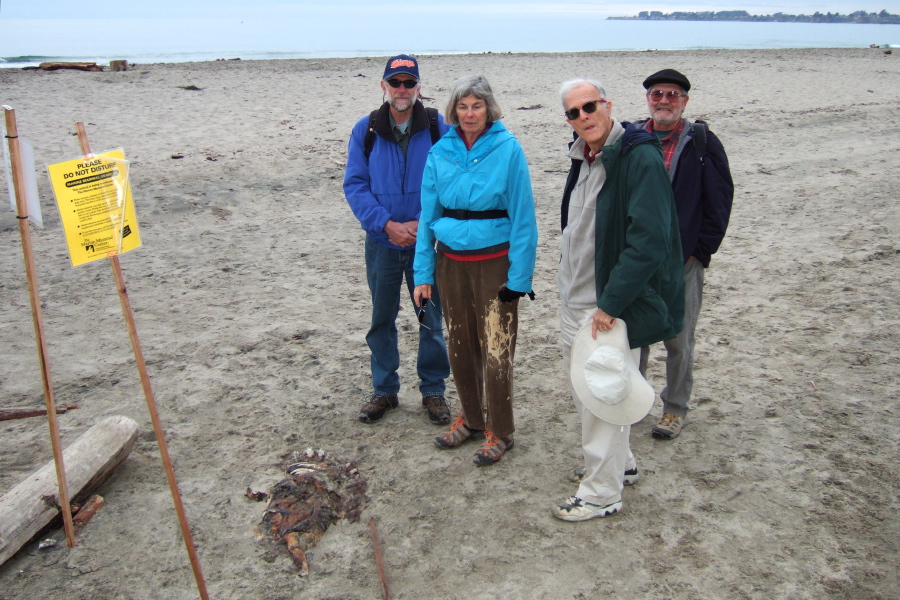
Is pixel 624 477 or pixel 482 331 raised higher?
pixel 482 331

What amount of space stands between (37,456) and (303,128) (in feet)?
31.6

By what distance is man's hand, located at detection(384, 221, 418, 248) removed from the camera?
3.75 m

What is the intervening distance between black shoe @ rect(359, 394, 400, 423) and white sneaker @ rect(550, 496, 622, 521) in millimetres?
1350

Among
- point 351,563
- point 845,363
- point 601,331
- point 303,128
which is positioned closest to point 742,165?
point 845,363

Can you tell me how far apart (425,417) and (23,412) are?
247 cm

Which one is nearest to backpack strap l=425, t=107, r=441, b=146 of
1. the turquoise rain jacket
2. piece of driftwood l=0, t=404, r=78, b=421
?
the turquoise rain jacket

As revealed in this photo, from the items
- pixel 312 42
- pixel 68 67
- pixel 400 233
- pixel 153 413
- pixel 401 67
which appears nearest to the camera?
pixel 153 413

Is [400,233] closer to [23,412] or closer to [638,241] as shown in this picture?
[638,241]

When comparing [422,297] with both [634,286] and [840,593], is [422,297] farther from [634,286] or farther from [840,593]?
[840,593]

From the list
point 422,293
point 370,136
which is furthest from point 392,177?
point 422,293

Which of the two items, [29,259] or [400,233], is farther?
[400,233]

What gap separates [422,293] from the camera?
3.68 meters

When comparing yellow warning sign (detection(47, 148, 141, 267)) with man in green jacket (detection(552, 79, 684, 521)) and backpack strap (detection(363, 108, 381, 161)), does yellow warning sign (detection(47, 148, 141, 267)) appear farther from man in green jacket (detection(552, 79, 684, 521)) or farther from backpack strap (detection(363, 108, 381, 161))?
man in green jacket (detection(552, 79, 684, 521))

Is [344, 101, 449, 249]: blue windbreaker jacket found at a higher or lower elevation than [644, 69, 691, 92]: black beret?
lower
